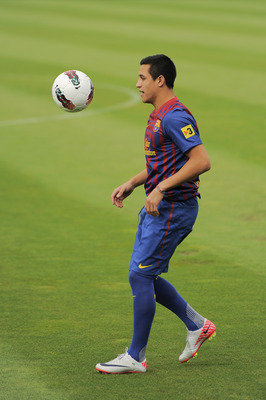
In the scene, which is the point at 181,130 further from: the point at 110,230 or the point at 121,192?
the point at 110,230

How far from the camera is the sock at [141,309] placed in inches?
225

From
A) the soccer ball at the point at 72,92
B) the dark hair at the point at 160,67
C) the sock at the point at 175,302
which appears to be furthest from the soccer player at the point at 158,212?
the soccer ball at the point at 72,92

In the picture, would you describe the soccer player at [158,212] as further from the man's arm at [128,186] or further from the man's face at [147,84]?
the man's arm at [128,186]

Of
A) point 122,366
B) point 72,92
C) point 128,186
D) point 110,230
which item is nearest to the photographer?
point 122,366

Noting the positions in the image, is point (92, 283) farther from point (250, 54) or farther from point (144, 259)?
point (250, 54)

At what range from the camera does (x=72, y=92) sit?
6.95 meters

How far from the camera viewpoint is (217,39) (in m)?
26.5

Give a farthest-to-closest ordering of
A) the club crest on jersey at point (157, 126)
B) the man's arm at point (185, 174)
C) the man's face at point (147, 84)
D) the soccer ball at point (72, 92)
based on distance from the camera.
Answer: the soccer ball at point (72, 92)
the man's face at point (147, 84)
the club crest on jersey at point (157, 126)
the man's arm at point (185, 174)

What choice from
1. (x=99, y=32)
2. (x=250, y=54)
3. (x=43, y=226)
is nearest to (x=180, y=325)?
(x=43, y=226)

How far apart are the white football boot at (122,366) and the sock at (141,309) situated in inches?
1.3

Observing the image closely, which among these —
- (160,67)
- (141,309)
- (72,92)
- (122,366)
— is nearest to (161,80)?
(160,67)

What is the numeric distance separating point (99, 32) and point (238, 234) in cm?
2029

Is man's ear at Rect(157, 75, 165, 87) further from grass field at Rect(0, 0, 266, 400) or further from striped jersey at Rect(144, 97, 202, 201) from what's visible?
grass field at Rect(0, 0, 266, 400)

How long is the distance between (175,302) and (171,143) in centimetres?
116
